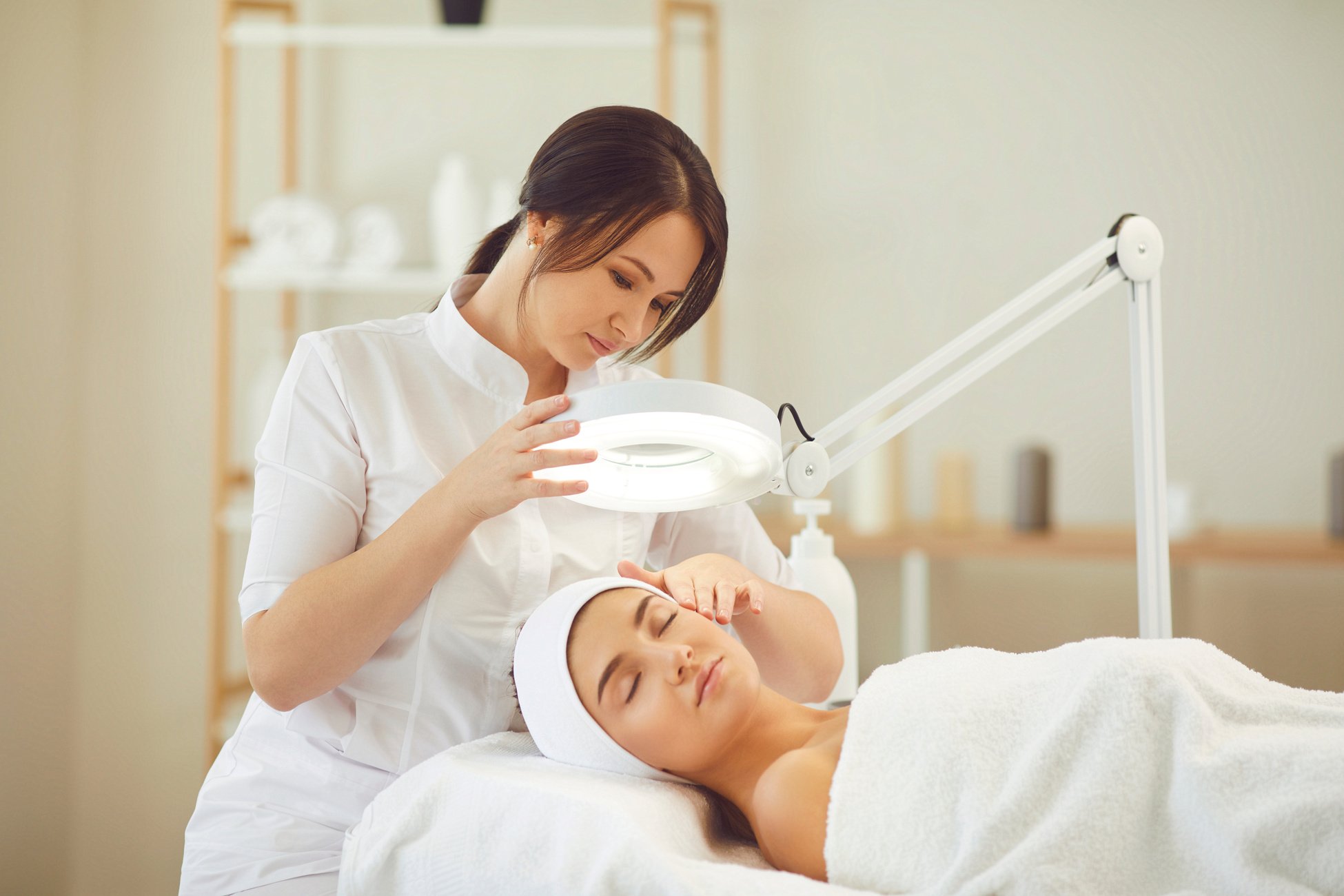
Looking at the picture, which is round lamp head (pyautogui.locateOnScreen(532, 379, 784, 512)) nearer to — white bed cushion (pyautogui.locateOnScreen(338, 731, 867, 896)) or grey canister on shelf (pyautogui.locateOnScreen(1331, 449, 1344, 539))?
white bed cushion (pyautogui.locateOnScreen(338, 731, 867, 896))

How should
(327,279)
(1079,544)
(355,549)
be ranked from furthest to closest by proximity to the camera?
1. (327,279)
2. (1079,544)
3. (355,549)

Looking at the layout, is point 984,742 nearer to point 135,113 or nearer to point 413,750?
point 413,750

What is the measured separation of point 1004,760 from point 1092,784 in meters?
0.07

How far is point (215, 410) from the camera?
226 cm

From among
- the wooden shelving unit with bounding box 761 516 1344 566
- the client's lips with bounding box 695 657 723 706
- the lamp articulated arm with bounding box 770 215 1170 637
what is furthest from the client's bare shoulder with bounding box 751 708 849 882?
the wooden shelving unit with bounding box 761 516 1344 566

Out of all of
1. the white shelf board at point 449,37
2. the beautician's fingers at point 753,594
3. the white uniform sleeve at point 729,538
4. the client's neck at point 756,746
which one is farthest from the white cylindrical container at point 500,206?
the client's neck at point 756,746

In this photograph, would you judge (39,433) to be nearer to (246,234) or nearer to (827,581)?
(246,234)

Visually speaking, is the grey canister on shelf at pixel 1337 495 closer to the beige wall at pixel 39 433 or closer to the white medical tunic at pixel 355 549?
the white medical tunic at pixel 355 549

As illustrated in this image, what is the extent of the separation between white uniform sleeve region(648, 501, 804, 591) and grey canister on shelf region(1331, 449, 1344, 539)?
1.47m

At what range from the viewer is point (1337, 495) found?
2.17 metres

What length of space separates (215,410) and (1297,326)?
2.46 meters

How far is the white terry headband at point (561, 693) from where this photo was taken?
1024mm

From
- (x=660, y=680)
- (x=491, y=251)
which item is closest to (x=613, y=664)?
(x=660, y=680)

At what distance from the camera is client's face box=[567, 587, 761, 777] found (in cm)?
102
